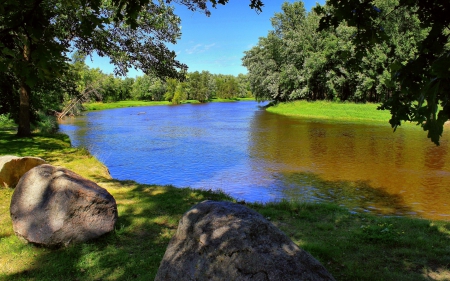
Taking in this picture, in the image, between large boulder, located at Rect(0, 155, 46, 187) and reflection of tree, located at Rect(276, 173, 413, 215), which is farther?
reflection of tree, located at Rect(276, 173, 413, 215)

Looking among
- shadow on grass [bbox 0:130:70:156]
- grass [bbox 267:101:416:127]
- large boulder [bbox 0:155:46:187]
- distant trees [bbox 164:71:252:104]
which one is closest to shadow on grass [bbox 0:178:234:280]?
large boulder [bbox 0:155:46:187]

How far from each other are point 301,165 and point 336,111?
29.0 metres

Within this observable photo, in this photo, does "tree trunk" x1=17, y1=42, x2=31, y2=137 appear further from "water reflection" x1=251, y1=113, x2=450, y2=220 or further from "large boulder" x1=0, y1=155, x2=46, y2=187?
"water reflection" x1=251, y1=113, x2=450, y2=220

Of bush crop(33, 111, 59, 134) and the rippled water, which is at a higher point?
bush crop(33, 111, 59, 134)

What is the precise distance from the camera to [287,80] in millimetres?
50750

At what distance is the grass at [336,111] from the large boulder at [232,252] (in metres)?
33.2

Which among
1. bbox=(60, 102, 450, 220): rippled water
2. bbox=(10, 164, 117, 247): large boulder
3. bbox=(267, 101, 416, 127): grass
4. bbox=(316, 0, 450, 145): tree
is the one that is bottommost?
bbox=(60, 102, 450, 220): rippled water

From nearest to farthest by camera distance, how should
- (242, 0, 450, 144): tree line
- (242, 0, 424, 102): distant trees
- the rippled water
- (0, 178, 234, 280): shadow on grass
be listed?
(0, 178, 234, 280): shadow on grass, the rippled water, (242, 0, 450, 144): tree line, (242, 0, 424, 102): distant trees

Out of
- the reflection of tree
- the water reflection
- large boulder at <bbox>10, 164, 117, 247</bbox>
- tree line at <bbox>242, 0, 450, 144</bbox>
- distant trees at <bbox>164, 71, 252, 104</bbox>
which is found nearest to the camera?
large boulder at <bbox>10, 164, 117, 247</bbox>

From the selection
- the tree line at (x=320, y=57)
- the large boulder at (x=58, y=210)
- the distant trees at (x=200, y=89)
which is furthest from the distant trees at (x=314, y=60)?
the large boulder at (x=58, y=210)

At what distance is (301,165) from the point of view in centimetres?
1697

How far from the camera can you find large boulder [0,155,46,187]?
8.42 meters

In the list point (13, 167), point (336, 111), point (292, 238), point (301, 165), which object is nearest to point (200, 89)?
point (336, 111)

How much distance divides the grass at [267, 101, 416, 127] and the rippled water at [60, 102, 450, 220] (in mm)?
9929
